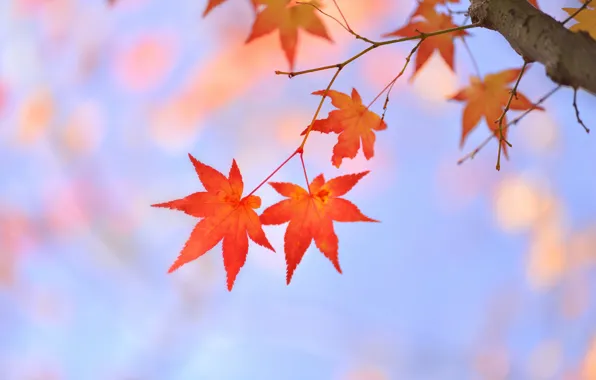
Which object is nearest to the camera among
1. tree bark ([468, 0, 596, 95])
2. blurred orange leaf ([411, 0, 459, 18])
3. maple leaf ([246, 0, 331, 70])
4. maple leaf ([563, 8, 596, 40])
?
tree bark ([468, 0, 596, 95])

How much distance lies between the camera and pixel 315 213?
2.39 ft

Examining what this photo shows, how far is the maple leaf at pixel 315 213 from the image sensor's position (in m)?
0.70

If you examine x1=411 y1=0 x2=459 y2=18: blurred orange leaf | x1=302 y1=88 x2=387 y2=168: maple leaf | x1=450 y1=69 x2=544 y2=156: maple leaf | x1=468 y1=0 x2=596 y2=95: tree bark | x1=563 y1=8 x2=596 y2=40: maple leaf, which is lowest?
x1=468 y1=0 x2=596 y2=95: tree bark

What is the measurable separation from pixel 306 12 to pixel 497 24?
59 cm

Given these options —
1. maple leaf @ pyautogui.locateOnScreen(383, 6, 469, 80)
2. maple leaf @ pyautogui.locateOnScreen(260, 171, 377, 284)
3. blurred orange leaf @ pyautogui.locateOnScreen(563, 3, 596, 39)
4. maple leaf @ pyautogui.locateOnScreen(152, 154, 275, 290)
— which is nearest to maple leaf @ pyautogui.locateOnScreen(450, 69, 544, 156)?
maple leaf @ pyautogui.locateOnScreen(383, 6, 469, 80)

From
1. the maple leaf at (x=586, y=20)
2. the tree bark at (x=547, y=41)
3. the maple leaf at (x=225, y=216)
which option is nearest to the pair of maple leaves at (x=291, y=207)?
the maple leaf at (x=225, y=216)

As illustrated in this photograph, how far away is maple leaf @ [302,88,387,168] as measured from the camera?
0.71 m

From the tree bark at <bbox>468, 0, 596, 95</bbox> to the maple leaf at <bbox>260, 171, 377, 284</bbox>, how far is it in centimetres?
28

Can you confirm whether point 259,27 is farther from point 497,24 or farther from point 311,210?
point 497,24

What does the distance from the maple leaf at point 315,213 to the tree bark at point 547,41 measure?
0.90 feet

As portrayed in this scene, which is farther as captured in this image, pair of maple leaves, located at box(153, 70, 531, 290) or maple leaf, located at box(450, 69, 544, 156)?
maple leaf, located at box(450, 69, 544, 156)

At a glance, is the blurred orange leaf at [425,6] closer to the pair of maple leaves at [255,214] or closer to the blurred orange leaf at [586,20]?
the blurred orange leaf at [586,20]

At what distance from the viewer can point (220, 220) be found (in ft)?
2.37

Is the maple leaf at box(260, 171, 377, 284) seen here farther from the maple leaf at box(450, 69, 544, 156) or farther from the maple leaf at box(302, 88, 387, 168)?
the maple leaf at box(450, 69, 544, 156)
